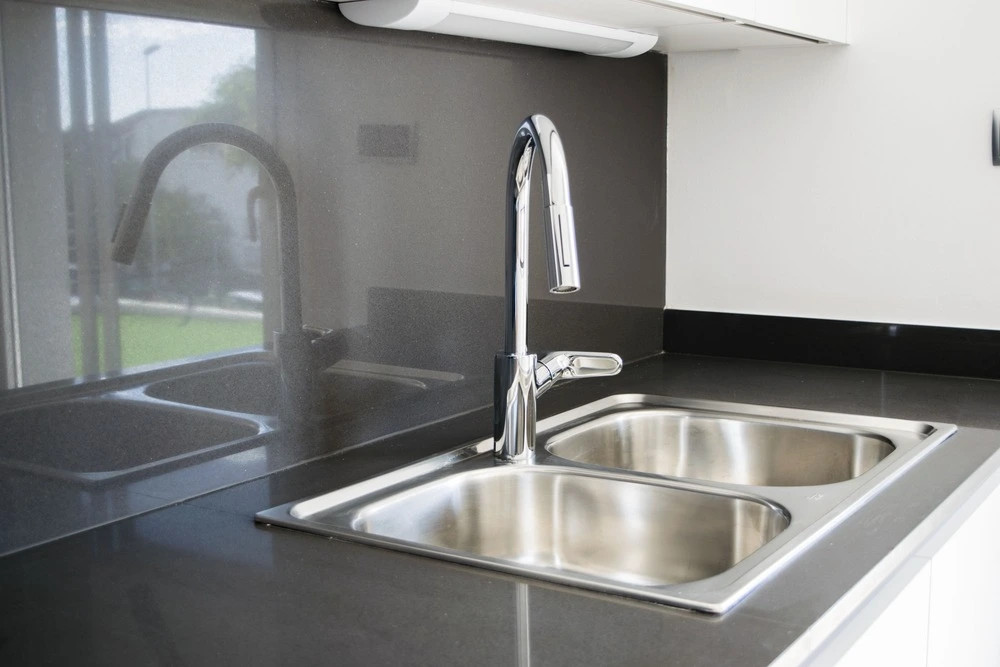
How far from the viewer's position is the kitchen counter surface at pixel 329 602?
0.80 meters

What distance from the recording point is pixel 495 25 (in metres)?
1.42

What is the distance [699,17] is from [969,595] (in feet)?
2.76

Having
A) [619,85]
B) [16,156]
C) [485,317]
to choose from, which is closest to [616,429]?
[485,317]

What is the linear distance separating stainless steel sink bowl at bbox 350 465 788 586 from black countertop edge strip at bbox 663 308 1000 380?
863mm

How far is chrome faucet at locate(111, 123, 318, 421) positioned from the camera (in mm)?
1161

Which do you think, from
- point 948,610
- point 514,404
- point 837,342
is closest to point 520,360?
point 514,404

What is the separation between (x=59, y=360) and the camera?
1.04 meters

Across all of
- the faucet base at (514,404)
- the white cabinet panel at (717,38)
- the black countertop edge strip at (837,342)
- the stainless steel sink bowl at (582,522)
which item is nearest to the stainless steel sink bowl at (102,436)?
the stainless steel sink bowl at (582,522)

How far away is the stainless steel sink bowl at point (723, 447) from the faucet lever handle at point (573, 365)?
0.44ft

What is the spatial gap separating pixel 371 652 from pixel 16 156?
56 centimetres

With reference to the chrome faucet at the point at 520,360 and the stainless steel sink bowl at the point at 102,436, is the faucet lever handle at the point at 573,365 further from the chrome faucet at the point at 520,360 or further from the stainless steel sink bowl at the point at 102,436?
the stainless steel sink bowl at the point at 102,436

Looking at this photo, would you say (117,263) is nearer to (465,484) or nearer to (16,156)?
(16,156)

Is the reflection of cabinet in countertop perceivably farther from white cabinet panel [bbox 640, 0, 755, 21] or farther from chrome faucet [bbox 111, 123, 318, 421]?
chrome faucet [bbox 111, 123, 318, 421]

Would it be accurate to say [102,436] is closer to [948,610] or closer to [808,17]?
[948,610]
